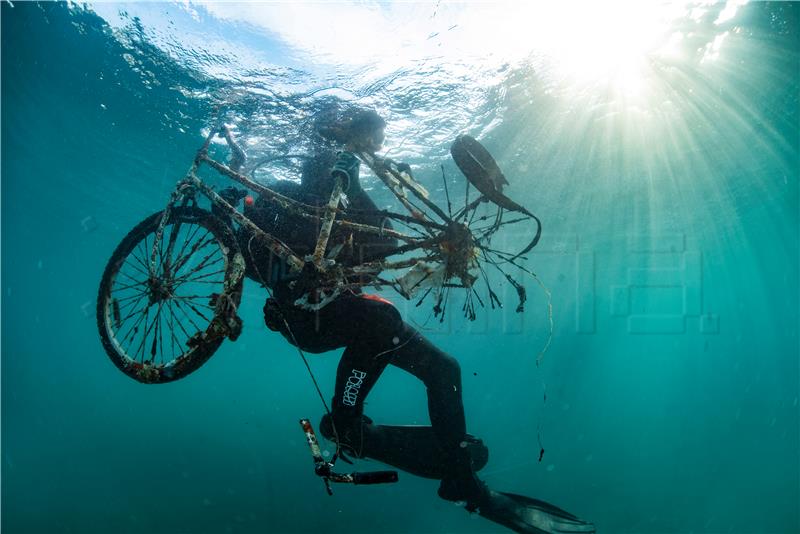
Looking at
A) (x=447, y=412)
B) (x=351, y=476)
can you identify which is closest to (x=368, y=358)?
(x=447, y=412)

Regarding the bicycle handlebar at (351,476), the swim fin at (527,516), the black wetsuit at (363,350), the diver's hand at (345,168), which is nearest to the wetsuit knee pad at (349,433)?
the black wetsuit at (363,350)

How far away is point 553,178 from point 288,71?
11.7 metres

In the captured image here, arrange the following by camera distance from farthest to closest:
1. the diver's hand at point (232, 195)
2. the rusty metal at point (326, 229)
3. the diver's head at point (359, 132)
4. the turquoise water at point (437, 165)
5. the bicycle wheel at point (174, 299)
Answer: the turquoise water at point (437, 165)
the diver's head at point (359, 132)
the diver's hand at point (232, 195)
the rusty metal at point (326, 229)
the bicycle wheel at point (174, 299)

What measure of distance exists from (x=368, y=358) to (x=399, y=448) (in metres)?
1.13

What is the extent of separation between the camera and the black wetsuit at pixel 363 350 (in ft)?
13.8

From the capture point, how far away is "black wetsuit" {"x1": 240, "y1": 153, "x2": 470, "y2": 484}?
4.21m

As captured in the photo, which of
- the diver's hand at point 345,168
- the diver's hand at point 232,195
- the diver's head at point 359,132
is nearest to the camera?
the diver's hand at point 345,168

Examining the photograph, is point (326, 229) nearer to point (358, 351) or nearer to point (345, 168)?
point (345, 168)

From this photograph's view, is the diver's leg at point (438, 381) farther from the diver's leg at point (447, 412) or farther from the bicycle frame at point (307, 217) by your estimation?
the bicycle frame at point (307, 217)

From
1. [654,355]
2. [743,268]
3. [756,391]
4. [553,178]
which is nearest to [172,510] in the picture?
[553,178]

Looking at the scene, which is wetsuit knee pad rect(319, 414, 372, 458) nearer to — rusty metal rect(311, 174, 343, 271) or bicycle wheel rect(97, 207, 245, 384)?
bicycle wheel rect(97, 207, 245, 384)

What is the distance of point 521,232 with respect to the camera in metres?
21.6

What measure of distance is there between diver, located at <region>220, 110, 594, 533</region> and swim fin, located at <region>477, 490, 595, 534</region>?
0.6 inches

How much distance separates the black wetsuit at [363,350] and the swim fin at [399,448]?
0.05 meters
